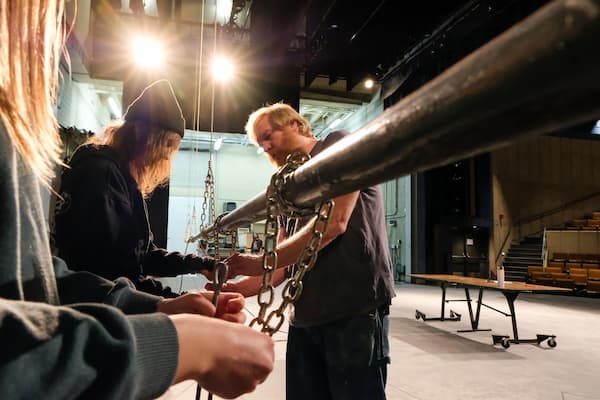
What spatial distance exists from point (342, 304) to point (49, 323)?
1.07 meters

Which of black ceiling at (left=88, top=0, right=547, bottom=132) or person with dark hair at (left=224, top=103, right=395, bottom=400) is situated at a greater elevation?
black ceiling at (left=88, top=0, right=547, bottom=132)

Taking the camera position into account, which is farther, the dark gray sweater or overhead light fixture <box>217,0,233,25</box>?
overhead light fixture <box>217,0,233,25</box>

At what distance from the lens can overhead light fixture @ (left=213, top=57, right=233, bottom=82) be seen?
259 inches

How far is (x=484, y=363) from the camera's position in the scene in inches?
143

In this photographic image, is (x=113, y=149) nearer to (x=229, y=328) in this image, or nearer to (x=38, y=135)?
(x=38, y=135)

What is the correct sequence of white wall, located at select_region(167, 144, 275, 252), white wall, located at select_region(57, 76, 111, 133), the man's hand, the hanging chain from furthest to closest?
white wall, located at select_region(167, 144, 275, 252)
white wall, located at select_region(57, 76, 111, 133)
the man's hand
the hanging chain

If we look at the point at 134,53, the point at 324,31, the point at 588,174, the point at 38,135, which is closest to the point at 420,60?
the point at 324,31

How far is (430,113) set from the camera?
1.16 feet

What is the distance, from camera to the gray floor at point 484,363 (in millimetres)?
2838

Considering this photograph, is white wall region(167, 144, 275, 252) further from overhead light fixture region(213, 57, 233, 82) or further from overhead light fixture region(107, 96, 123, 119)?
overhead light fixture region(213, 57, 233, 82)

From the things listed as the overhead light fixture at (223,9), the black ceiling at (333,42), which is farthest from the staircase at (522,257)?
the overhead light fixture at (223,9)

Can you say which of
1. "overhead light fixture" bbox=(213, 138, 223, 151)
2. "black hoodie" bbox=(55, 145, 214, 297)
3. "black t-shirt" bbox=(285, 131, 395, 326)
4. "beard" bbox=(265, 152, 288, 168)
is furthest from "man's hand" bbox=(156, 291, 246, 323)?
"overhead light fixture" bbox=(213, 138, 223, 151)

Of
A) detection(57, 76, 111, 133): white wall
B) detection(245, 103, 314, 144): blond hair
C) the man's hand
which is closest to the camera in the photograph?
the man's hand

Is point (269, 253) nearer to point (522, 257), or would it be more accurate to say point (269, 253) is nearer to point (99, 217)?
point (99, 217)
